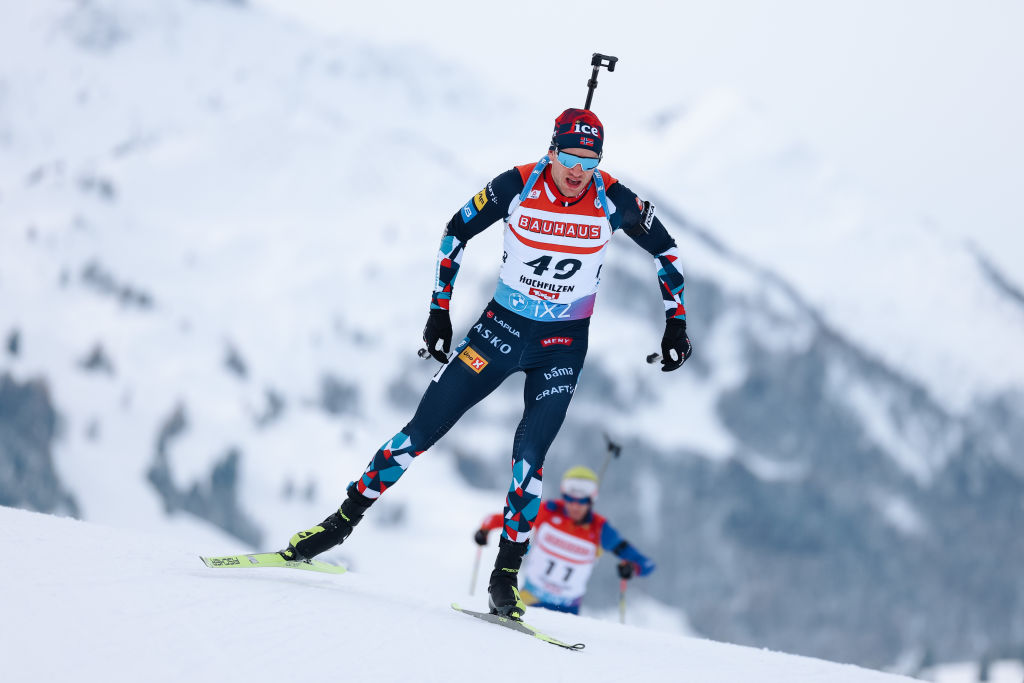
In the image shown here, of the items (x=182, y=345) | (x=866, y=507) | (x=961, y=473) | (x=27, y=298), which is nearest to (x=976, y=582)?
(x=866, y=507)

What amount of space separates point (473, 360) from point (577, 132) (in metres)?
1.55

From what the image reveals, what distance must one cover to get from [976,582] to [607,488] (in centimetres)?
7716

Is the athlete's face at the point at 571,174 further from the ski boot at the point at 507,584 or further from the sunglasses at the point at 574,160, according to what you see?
the ski boot at the point at 507,584

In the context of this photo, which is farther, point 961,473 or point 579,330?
point 961,473

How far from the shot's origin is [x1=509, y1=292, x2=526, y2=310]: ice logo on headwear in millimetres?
5664

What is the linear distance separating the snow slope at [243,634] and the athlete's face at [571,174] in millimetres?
2673

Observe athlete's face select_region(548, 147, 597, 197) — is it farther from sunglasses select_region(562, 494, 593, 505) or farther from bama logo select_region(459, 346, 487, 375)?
sunglasses select_region(562, 494, 593, 505)

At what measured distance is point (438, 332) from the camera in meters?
5.70

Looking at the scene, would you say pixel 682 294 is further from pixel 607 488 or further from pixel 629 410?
pixel 629 410

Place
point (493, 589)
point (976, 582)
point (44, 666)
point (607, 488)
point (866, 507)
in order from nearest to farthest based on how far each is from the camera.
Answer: point (44, 666), point (493, 589), point (607, 488), point (976, 582), point (866, 507)

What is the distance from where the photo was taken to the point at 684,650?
576 cm

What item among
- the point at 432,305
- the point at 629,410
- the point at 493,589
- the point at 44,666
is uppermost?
the point at 629,410

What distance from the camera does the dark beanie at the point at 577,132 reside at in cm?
534


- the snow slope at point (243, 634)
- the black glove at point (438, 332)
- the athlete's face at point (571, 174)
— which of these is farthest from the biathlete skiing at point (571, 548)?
the athlete's face at point (571, 174)
